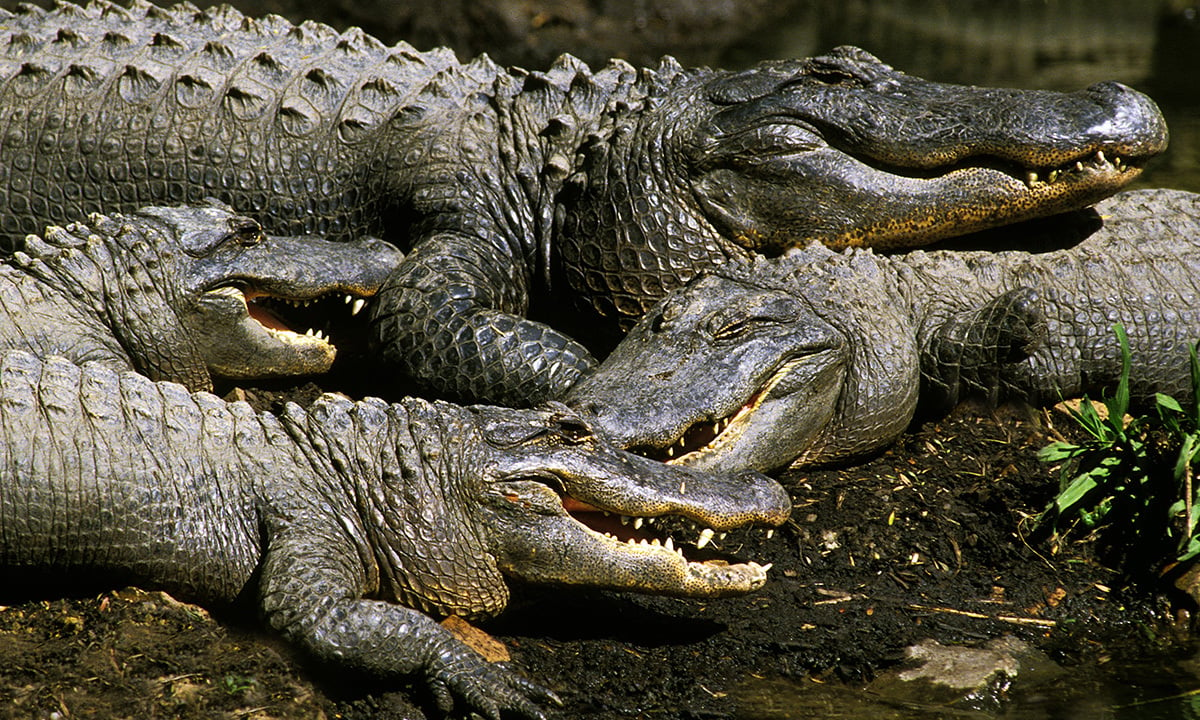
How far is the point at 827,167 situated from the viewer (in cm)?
563

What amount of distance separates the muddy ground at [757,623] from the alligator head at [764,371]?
0.24 meters

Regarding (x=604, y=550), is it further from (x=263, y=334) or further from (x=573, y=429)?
(x=263, y=334)

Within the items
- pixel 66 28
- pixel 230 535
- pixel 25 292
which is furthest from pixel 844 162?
pixel 66 28

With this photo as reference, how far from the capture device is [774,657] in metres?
4.06

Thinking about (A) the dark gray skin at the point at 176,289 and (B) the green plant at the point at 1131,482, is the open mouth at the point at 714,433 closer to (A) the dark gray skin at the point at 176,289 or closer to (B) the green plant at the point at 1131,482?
(B) the green plant at the point at 1131,482

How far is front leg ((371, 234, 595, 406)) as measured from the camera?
5215 mm

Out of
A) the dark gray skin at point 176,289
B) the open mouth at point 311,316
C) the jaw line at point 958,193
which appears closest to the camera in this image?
the dark gray skin at point 176,289

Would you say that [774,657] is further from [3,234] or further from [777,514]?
[3,234]

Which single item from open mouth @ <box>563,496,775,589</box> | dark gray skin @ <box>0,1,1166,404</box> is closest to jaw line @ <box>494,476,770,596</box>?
open mouth @ <box>563,496,775,589</box>

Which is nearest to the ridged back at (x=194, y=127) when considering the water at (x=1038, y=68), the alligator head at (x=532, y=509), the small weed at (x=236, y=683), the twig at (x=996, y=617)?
the alligator head at (x=532, y=509)

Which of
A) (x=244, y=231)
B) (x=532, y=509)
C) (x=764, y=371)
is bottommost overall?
(x=532, y=509)

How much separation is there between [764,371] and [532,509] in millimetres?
1227

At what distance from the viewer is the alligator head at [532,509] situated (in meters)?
3.93

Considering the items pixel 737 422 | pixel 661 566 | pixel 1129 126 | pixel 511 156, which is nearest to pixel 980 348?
pixel 1129 126
